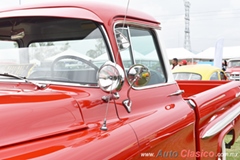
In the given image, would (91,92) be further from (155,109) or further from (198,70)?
(198,70)

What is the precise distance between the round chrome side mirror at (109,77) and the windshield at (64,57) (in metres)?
0.15

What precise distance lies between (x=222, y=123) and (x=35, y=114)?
81.4 inches

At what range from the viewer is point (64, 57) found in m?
1.97

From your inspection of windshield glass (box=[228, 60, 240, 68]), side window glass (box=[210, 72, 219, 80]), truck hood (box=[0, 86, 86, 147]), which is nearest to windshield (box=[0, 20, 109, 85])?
truck hood (box=[0, 86, 86, 147])

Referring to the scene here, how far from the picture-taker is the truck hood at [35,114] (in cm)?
127

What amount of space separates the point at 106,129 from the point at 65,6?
3.12 ft

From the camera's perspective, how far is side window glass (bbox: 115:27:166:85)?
2.17 m

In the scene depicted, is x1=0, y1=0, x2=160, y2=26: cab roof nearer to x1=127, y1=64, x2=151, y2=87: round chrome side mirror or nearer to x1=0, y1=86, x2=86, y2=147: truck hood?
x1=127, y1=64, x2=151, y2=87: round chrome side mirror

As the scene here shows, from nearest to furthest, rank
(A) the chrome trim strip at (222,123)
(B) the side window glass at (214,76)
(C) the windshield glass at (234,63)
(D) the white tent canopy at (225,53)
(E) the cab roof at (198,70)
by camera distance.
Result: (A) the chrome trim strip at (222,123) < (E) the cab roof at (198,70) < (B) the side window glass at (214,76) < (C) the windshield glass at (234,63) < (D) the white tent canopy at (225,53)

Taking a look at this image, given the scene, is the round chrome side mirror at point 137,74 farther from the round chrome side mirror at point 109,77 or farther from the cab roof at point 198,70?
the cab roof at point 198,70

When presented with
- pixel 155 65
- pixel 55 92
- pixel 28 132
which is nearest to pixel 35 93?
pixel 55 92

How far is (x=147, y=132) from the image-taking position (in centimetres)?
176

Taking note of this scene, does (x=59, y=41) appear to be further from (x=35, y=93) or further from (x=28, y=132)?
(x=28, y=132)

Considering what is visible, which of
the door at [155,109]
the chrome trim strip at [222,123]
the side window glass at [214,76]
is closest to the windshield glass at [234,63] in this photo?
the side window glass at [214,76]
